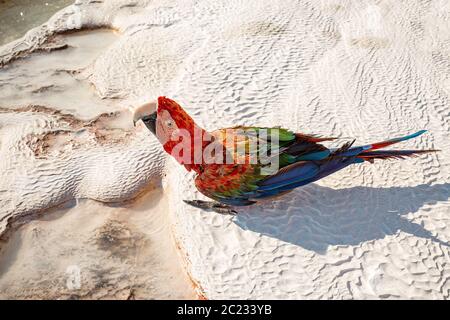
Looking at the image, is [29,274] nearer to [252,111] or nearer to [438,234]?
[252,111]

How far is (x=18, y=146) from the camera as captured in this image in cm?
185

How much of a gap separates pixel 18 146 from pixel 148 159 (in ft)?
1.82

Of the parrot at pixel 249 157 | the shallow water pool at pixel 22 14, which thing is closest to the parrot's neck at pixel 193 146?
the parrot at pixel 249 157

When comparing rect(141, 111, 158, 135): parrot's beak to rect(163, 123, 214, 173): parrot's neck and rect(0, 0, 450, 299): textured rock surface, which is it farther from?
rect(0, 0, 450, 299): textured rock surface

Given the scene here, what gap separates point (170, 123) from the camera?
51.6 inches

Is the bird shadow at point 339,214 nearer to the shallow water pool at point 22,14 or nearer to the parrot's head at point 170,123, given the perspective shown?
the parrot's head at point 170,123

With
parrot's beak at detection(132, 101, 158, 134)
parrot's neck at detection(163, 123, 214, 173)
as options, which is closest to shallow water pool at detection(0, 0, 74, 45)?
parrot's beak at detection(132, 101, 158, 134)

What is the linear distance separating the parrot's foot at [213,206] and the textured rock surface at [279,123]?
0.03 m

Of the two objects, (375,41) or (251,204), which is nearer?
(251,204)

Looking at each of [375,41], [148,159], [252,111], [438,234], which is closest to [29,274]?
[148,159]

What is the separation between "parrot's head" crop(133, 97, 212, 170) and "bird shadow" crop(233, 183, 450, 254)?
1.08 feet

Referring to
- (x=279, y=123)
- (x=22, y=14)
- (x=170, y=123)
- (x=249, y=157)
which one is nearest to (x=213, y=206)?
(x=249, y=157)

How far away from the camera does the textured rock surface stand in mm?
1367
